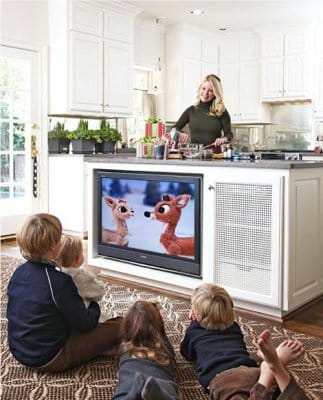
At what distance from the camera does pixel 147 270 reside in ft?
12.1

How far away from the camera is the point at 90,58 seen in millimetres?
5926

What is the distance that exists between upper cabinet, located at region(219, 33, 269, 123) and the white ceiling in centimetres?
32

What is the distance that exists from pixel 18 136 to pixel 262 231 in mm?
3489

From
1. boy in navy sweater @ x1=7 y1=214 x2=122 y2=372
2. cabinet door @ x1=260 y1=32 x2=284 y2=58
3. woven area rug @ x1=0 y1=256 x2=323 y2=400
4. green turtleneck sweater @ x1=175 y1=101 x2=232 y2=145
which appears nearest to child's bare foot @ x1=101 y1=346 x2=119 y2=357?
woven area rug @ x1=0 y1=256 x2=323 y2=400

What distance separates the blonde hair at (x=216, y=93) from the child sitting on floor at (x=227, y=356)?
6.94 ft

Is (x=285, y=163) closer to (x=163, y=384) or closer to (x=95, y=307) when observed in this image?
(x=95, y=307)

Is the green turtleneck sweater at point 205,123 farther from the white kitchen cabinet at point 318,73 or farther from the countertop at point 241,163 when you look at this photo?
the white kitchen cabinet at point 318,73

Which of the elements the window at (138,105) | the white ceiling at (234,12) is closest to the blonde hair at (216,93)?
the white ceiling at (234,12)

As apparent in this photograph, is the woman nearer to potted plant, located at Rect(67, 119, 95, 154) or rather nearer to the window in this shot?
potted plant, located at Rect(67, 119, 95, 154)

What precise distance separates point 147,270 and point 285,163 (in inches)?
51.1

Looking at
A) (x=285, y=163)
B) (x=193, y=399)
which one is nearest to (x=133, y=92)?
(x=285, y=163)

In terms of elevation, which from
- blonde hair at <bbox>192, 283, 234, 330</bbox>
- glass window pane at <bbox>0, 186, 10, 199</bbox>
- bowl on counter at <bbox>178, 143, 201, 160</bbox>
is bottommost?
blonde hair at <bbox>192, 283, 234, 330</bbox>

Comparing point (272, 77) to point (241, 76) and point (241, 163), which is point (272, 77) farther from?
point (241, 163)

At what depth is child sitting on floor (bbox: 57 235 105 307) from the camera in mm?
2373
